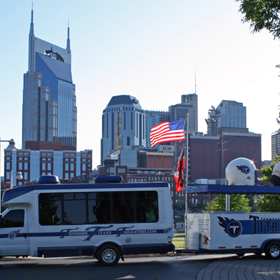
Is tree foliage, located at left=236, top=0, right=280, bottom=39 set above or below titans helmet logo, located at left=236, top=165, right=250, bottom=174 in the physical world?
above

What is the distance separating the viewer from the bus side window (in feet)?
51.9

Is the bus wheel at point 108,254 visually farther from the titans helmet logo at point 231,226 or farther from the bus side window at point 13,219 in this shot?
the titans helmet logo at point 231,226

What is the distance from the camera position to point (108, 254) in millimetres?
15781

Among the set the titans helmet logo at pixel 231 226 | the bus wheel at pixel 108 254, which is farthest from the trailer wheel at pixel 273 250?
the bus wheel at pixel 108 254

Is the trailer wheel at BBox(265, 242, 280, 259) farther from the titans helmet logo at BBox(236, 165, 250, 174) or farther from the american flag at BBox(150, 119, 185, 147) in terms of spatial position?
the american flag at BBox(150, 119, 185, 147)

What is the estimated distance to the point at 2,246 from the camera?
51.1 ft

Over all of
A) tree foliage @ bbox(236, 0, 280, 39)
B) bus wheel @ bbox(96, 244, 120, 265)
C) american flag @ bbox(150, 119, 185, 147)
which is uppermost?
tree foliage @ bbox(236, 0, 280, 39)

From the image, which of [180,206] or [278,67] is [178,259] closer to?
[278,67]

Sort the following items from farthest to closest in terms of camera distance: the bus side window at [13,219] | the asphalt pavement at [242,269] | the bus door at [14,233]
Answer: the bus side window at [13,219]
the bus door at [14,233]
the asphalt pavement at [242,269]

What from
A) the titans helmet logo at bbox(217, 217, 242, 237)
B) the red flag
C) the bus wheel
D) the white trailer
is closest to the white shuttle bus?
the bus wheel

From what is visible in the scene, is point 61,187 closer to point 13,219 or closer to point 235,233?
point 13,219

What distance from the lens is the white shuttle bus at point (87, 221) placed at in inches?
616

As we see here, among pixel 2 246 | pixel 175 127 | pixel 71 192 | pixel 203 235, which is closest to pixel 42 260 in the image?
→ pixel 2 246

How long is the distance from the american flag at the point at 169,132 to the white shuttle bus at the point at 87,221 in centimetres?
845
